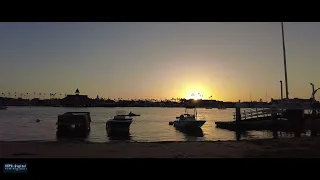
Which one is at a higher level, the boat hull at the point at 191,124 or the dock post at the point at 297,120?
the dock post at the point at 297,120

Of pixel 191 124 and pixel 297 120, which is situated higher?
pixel 297 120

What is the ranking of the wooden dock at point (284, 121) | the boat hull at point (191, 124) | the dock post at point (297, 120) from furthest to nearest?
the boat hull at point (191, 124) → the dock post at point (297, 120) → the wooden dock at point (284, 121)

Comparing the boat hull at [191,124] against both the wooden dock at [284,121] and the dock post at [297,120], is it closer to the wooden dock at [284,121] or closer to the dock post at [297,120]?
the wooden dock at [284,121]

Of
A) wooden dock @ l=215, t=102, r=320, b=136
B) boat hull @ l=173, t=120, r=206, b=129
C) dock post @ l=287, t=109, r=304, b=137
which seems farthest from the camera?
boat hull @ l=173, t=120, r=206, b=129

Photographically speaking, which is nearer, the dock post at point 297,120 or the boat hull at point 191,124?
the dock post at point 297,120

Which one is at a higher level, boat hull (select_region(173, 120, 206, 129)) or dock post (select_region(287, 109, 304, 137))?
dock post (select_region(287, 109, 304, 137))

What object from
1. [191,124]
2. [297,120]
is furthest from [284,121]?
[191,124]

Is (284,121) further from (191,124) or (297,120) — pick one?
(191,124)

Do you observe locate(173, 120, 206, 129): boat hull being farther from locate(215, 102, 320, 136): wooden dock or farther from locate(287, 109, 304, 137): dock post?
locate(287, 109, 304, 137): dock post

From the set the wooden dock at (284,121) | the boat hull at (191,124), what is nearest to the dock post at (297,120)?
the wooden dock at (284,121)

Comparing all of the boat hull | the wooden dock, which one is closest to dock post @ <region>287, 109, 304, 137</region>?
the wooden dock

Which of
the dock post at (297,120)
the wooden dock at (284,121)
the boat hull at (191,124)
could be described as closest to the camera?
the wooden dock at (284,121)
